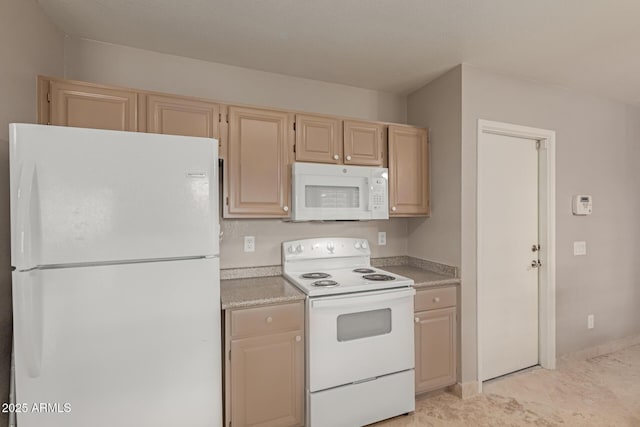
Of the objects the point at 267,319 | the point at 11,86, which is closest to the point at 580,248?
the point at 267,319

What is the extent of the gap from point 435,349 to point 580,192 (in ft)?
6.95

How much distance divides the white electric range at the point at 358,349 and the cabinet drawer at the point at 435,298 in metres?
0.15

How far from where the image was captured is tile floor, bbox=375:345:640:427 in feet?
6.87

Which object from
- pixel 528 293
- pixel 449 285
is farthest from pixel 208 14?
pixel 528 293

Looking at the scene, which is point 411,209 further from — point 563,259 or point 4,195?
point 4,195

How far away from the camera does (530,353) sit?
2799 mm

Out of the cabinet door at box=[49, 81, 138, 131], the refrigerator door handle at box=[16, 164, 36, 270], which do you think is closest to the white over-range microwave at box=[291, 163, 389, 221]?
the cabinet door at box=[49, 81, 138, 131]

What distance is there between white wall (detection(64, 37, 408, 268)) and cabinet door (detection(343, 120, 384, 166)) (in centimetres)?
42

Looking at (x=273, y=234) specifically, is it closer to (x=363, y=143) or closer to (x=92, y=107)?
(x=363, y=143)

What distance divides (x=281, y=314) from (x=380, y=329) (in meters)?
0.69

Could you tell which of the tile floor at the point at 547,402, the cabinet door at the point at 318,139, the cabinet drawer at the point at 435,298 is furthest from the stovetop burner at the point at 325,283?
the tile floor at the point at 547,402

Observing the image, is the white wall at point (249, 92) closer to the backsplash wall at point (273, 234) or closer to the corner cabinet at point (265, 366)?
the backsplash wall at point (273, 234)

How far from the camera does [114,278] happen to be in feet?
4.43

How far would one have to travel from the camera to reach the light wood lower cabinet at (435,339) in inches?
89.0
